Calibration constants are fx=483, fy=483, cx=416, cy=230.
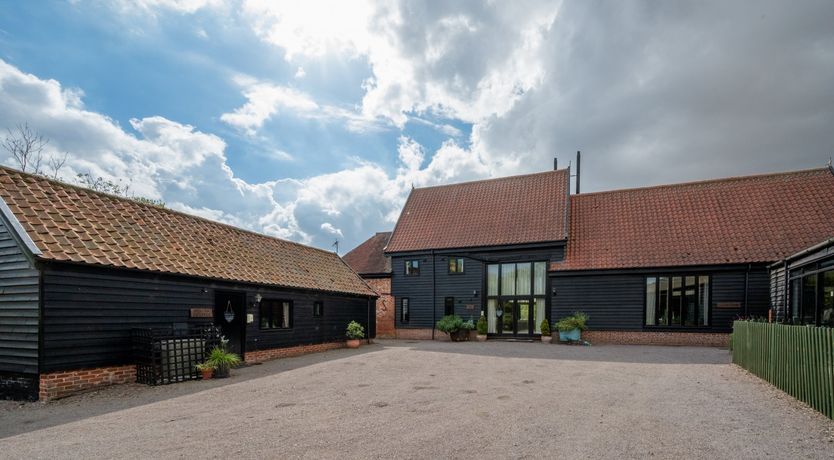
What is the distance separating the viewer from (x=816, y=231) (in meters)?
19.8

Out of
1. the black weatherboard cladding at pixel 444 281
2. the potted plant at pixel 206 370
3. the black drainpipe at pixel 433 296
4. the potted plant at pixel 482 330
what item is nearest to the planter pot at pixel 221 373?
the potted plant at pixel 206 370

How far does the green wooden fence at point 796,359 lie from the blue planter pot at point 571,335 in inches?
350

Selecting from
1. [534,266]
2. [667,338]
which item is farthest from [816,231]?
[534,266]

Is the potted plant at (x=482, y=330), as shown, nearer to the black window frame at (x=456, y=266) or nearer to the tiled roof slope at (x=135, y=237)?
the black window frame at (x=456, y=266)

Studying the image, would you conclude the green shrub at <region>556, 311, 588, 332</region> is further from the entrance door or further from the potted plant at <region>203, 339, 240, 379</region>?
the potted plant at <region>203, 339, 240, 379</region>

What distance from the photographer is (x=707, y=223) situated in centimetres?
2206

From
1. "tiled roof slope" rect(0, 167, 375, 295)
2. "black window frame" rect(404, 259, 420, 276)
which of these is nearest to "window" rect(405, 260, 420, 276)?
"black window frame" rect(404, 259, 420, 276)

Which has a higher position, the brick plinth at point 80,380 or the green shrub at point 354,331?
the brick plinth at point 80,380

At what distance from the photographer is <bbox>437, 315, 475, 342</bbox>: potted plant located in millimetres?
23438

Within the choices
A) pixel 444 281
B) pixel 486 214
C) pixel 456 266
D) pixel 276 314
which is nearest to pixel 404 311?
pixel 444 281

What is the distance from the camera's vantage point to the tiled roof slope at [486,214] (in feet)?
81.6

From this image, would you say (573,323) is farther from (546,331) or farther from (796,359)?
(796,359)

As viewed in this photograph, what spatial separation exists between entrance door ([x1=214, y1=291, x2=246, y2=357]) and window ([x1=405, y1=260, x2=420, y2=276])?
41.2ft

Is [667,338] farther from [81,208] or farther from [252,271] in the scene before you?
[81,208]
